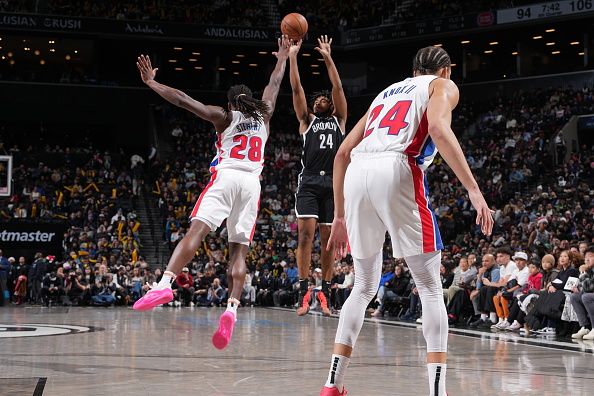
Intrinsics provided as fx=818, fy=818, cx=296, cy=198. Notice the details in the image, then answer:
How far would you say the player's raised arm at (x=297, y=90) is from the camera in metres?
7.52

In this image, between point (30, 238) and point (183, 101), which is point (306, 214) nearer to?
point (183, 101)

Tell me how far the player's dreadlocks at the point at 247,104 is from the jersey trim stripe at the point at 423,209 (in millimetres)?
2620

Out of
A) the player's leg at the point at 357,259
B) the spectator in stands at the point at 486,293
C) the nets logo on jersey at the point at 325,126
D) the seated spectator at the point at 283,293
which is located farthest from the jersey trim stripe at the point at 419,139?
the seated spectator at the point at 283,293

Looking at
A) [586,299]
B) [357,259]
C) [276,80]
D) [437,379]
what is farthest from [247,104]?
[586,299]

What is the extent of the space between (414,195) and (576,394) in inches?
89.4

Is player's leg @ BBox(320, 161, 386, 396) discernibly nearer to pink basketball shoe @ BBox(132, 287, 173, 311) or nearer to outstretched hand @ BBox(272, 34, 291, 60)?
pink basketball shoe @ BBox(132, 287, 173, 311)

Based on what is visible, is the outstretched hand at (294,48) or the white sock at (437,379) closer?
the white sock at (437,379)

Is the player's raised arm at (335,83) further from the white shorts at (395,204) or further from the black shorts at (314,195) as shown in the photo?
the white shorts at (395,204)

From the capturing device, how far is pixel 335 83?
7758 millimetres

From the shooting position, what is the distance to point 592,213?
1838cm

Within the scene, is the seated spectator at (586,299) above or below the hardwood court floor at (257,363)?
above

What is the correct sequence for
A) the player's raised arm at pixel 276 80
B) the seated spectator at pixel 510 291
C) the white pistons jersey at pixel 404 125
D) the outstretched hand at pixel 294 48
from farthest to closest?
the seated spectator at pixel 510 291 → the outstretched hand at pixel 294 48 → the player's raised arm at pixel 276 80 → the white pistons jersey at pixel 404 125

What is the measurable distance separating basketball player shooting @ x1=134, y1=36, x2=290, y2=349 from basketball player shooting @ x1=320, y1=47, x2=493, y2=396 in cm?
199

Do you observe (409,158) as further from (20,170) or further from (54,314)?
(20,170)
